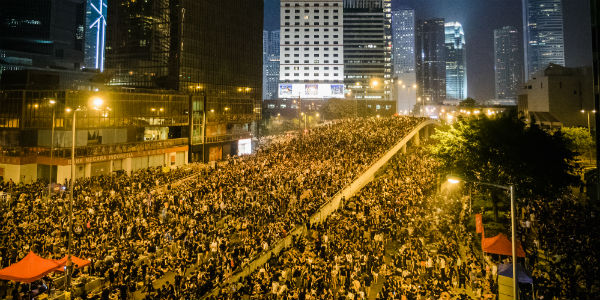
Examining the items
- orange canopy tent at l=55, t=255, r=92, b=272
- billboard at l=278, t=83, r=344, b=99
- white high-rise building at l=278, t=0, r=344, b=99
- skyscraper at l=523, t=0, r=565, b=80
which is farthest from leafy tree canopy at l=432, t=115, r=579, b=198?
skyscraper at l=523, t=0, r=565, b=80

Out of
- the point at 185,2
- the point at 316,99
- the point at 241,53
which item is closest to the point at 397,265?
the point at 185,2

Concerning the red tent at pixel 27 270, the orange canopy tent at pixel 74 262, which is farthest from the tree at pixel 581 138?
the red tent at pixel 27 270

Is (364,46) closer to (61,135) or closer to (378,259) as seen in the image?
(61,135)

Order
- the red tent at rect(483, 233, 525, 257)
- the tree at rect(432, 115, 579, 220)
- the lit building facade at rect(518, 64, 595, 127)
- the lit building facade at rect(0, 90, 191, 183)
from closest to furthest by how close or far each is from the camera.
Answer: the red tent at rect(483, 233, 525, 257) → the tree at rect(432, 115, 579, 220) → the lit building facade at rect(0, 90, 191, 183) → the lit building facade at rect(518, 64, 595, 127)

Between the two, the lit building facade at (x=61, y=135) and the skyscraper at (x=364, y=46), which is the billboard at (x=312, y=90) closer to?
the skyscraper at (x=364, y=46)

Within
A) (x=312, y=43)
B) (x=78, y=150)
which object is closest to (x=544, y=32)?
(x=312, y=43)

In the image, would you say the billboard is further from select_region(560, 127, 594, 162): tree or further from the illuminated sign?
select_region(560, 127, 594, 162): tree

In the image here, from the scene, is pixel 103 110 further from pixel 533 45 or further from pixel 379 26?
pixel 533 45
